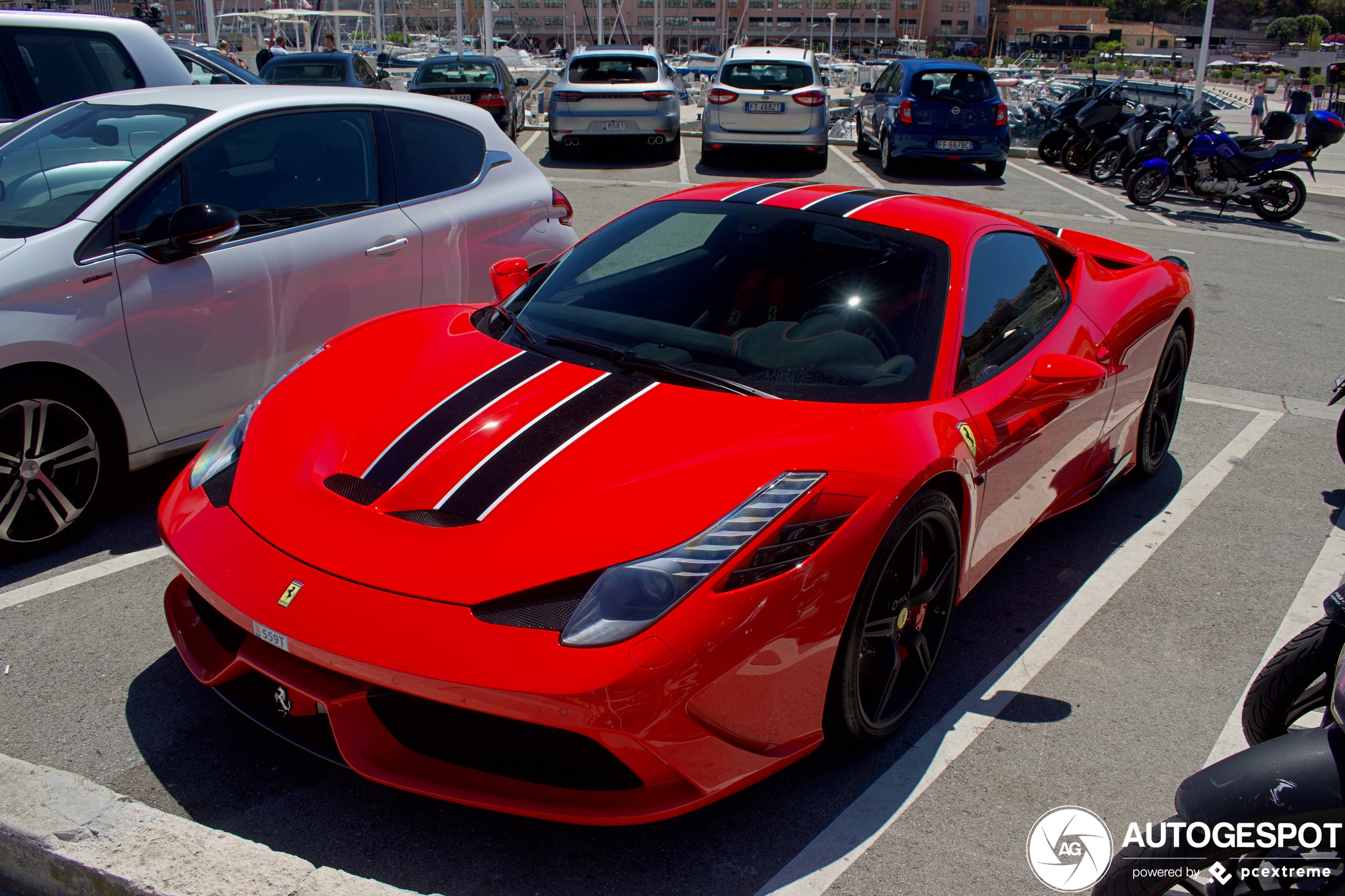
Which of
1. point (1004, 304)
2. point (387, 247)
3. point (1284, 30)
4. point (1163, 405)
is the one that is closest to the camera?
point (1004, 304)

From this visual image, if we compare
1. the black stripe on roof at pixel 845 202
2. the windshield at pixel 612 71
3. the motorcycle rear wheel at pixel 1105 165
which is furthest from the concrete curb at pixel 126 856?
the motorcycle rear wheel at pixel 1105 165

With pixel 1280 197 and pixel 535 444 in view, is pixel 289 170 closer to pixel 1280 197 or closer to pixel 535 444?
pixel 535 444

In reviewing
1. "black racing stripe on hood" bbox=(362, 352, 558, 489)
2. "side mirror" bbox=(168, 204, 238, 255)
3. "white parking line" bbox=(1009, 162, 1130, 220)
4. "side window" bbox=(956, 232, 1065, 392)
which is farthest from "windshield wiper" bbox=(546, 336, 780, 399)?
"white parking line" bbox=(1009, 162, 1130, 220)

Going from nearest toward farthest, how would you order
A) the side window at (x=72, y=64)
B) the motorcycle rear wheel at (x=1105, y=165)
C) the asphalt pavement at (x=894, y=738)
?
the asphalt pavement at (x=894, y=738), the side window at (x=72, y=64), the motorcycle rear wheel at (x=1105, y=165)

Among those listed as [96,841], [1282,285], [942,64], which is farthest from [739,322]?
[942,64]

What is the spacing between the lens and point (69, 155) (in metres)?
4.09

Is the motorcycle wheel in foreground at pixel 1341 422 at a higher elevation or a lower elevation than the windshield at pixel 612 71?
lower

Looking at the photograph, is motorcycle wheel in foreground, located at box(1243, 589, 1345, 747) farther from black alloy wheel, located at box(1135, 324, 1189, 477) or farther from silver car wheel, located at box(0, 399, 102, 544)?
silver car wheel, located at box(0, 399, 102, 544)

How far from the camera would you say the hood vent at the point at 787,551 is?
2219mm

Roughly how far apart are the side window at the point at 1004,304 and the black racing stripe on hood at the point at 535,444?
1.03 m

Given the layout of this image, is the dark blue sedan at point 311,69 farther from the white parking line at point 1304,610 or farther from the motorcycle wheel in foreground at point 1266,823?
the motorcycle wheel in foreground at point 1266,823

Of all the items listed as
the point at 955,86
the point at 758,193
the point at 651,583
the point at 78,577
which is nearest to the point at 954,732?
the point at 651,583

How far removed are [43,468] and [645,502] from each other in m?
2.40

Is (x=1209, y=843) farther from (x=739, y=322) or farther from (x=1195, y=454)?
(x=1195, y=454)
